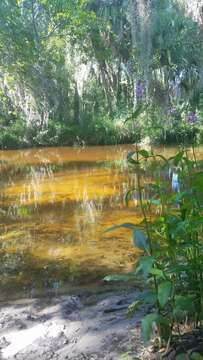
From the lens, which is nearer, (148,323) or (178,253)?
(148,323)

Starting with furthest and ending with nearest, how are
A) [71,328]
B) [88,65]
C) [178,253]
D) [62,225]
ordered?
Answer: [88,65] → [62,225] → [71,328] → [178,253]

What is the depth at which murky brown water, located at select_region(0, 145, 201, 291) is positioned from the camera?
5.03 meters

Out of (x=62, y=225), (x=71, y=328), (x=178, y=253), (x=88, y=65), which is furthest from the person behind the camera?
(x=88, y=65)

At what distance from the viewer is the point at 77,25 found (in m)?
23.1

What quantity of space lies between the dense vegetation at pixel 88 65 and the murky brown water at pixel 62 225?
336 inches

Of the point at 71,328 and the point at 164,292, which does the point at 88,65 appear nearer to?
the point at 71,328

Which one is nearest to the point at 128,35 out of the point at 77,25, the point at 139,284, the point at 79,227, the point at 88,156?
the point at 77,25

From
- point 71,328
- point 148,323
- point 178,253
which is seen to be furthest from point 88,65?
point 148,323

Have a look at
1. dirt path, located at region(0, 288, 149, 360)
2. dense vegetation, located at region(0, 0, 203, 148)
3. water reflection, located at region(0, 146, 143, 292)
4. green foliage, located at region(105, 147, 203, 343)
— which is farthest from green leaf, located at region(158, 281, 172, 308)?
dense vegetation, located at region(0, 0, 203, 148)

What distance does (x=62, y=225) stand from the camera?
7094 millimetres

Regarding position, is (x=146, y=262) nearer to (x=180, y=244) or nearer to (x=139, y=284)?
(x=180, y=244)

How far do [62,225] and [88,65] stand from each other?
17.7 meters

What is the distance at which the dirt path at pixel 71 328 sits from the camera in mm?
2865

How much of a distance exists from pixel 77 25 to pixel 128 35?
250 centimetres
